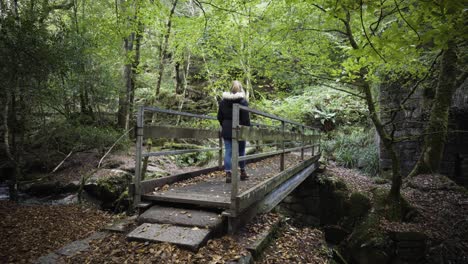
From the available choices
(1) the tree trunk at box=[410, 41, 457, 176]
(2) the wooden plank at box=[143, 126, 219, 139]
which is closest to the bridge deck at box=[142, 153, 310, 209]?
(2) the wooden plank at box=[143, 126, 219, 139]

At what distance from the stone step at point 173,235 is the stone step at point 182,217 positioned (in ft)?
0.27

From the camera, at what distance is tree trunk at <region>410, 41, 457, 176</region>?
8477mm

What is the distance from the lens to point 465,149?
10.8m

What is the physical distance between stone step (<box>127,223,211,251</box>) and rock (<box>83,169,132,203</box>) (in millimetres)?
4092

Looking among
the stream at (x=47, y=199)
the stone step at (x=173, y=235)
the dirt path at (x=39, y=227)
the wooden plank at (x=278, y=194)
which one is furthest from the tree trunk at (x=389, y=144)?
the stream at (x=47, y=199)

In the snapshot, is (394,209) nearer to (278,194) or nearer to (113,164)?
(278,194)

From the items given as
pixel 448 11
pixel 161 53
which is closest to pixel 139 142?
pixel 448 11

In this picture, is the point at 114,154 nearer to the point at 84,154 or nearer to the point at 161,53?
the point at 84,154

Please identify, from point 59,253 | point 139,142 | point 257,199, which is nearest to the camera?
point 59,253

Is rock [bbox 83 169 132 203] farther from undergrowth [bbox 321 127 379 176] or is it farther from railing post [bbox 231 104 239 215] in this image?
undergrowth [bbox 321 127 379 176]

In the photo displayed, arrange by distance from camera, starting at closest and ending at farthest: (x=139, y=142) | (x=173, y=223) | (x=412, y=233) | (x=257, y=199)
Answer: (x=173, y=223)
(x=139, y=142)
(x=257, y=199)
(x=412, y=233)

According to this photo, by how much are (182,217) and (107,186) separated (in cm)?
434

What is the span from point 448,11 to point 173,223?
13.1 feet

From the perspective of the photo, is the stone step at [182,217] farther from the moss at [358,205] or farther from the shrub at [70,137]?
the shrub at [70,137]
